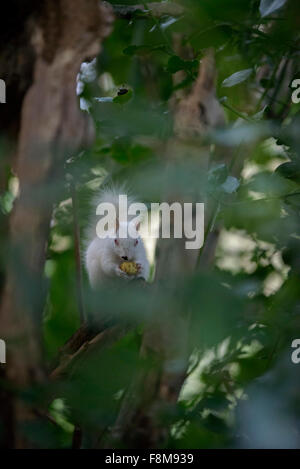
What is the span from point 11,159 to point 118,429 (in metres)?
0.32

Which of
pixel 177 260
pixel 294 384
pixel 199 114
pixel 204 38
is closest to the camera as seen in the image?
pixel 294 384

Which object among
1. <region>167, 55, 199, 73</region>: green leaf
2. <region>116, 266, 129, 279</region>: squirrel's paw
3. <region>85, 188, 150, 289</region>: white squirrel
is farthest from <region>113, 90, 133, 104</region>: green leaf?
<region>116, 266, 129, 279</region>: squirrel's paw

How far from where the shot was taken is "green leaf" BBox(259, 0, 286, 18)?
0.64 meters

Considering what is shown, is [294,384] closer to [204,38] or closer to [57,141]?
[57,141]

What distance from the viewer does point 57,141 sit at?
21.4 inches

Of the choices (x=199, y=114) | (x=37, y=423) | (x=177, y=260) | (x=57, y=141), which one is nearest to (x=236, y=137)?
(x=57, y=141)

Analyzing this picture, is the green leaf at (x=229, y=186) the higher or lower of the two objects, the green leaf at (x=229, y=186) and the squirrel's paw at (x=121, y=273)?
the higher

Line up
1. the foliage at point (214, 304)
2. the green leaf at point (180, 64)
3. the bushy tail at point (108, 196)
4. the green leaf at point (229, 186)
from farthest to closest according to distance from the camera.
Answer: the bushy tail at point (108, 196) → the green leaf at point (180, 64) → the green leaf at point (229, 186) → the foliage at point (214, 304)

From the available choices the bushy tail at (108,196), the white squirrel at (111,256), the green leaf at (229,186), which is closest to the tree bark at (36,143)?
the green leaf at (229,186)

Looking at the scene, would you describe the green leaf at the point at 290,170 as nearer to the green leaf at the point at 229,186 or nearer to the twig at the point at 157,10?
the green leaf at the point at 229,186

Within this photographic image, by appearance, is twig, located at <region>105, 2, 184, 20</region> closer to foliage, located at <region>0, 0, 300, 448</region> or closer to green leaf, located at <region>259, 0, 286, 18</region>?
foliage, located at <region>0, 0, 300, 448</region>

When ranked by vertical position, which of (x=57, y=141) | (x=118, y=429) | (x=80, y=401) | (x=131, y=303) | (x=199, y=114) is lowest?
(x=118, y=429)

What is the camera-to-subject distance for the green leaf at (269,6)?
638 millimetres

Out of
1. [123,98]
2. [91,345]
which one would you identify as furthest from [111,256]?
[123,98]
